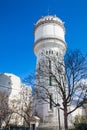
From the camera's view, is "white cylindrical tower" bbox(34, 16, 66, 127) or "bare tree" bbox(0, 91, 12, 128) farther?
"white cylindrical tower" bbox(34, 16, 66, 127)

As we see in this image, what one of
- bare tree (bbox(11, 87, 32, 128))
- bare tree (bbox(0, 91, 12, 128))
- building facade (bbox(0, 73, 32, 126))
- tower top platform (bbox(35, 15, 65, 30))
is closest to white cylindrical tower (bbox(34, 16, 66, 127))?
tower top platform (bbox(35, 15, 65, 30))

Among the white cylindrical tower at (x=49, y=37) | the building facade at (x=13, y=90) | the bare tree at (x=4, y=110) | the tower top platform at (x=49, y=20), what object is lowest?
the bare tree at (x=4, y=110)

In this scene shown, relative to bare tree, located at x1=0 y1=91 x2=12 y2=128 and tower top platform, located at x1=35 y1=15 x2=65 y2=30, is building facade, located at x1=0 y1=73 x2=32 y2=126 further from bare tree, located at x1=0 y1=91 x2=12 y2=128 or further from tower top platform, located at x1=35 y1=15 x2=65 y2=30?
tower top platform, located at x1=35 y1=15 x2=65 y2=30

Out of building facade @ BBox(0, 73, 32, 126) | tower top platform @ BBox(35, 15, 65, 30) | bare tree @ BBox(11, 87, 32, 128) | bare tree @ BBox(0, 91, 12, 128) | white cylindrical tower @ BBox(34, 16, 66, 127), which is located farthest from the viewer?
tower top platform @ BBox(35, 15, 65, 30)

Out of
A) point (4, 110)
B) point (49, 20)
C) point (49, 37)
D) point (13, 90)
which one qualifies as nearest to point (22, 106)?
point (4, 110)

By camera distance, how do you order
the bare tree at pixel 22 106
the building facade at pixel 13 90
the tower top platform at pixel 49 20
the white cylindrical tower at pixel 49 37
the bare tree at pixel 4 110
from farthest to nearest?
the tower top platform at pixel 49 20 < the building facade at pixel 13 90 < the white cylindrical tower at pixel 49 37 < the bare tree at pixel 22 106 < the bare tree at pixel 4 110

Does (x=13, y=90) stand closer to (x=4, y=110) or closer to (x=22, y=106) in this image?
(x=22, y=106)

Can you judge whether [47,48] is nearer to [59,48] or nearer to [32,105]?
[59,48]

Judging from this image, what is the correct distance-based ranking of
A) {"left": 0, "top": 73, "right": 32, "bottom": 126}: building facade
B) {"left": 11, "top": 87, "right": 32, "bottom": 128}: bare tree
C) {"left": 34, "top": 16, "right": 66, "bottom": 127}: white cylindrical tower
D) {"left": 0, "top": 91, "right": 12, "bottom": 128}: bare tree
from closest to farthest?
{"left": 0, "top": 91, "right": 12, "bottom": 128}: bare tree, {"left": 11, "top": 87, "right": 32, "bottom": 128}: bare tree, {"left": 34, "top": 16, "right": 66, "bottom": 127}: white cylindrical tower, {"left": 0, "top": 73, "right": 32, "bottom": 126}: building facade

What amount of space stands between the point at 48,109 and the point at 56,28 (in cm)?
1966

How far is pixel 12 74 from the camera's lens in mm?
64312

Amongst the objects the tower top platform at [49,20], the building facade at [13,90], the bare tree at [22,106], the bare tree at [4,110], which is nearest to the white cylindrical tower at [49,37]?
the tower top platform at [49,20]

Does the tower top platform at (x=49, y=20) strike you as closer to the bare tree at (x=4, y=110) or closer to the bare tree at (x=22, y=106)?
the bare tree at (x=22, y=106)

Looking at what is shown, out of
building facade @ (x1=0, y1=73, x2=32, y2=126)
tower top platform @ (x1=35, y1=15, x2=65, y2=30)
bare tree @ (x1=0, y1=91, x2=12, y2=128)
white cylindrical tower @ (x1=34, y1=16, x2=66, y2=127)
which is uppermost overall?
tower top platform @ (x1=35, y1=15, x2=65, y2=30)
